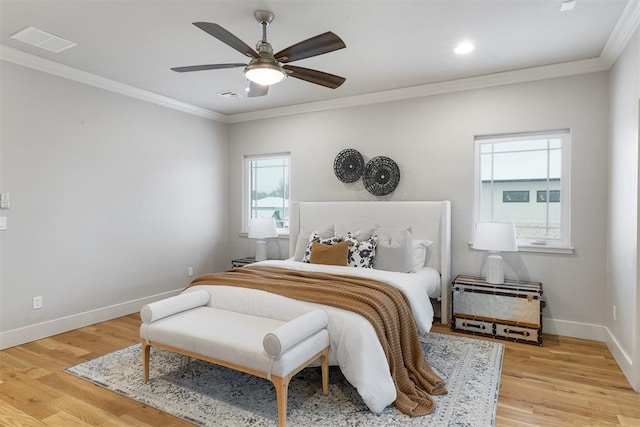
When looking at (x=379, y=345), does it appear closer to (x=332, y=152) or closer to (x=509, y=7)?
(x=509, y=7)

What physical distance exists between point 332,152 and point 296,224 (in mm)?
1118

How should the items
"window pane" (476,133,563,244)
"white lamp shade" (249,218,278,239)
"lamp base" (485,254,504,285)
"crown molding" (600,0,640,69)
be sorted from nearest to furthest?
"crown molding" (600,0,640,69), "lamp base" (485,254,504,285), "window pane" (476,133,563,244), "white lamp shade" (249,218,278,239)

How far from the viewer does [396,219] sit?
14.7 ft

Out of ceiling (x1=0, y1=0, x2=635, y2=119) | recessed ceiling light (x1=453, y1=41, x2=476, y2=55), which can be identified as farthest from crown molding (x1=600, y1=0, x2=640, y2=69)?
recessed ceiling light (x1=453, y1=41, x2=476, y2=55)

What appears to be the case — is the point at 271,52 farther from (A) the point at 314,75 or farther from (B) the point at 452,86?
(B) the point at 452,86

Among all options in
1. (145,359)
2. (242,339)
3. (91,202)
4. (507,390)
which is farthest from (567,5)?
(91,202)

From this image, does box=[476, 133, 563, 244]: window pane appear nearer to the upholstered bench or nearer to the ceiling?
the ceiling

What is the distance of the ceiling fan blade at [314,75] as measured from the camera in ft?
9.41

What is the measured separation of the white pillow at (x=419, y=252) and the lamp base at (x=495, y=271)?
2.23 feet

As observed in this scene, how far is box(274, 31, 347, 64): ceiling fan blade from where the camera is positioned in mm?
2358

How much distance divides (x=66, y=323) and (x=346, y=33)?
4.04 metres

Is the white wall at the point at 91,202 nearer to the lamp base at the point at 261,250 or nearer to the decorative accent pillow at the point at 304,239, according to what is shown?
the lamp base at the point at 261,250

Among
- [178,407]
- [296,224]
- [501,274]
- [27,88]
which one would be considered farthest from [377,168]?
[27,88]

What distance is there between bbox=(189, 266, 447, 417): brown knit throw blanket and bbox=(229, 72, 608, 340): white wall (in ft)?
5.68
